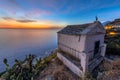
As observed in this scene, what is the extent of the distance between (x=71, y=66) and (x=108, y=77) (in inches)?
171

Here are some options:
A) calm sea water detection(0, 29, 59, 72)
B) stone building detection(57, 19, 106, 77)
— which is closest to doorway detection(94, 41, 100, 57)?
stone building detection(57, 19, 106, 77)

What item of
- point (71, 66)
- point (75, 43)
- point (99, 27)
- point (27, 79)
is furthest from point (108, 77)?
point (27, 79)

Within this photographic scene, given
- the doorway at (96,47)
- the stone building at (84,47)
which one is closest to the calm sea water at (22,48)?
the stone building at (84,47)

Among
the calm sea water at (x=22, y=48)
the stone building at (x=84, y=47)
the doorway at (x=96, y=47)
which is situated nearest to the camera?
the stone building at (x=84, y=47)

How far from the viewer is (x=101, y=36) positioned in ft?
41.0

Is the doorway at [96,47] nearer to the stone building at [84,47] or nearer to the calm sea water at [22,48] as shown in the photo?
the stone building at [84,47]

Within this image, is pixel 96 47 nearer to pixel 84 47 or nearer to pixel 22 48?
pixel 84 47

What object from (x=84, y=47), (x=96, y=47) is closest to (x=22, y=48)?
(x=96, y=47)

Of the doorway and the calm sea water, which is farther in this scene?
the calm sea water

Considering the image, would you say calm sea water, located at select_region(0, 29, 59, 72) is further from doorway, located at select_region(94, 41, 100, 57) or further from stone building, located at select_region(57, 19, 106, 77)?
doorway, located at select_region(94, 41, 100, 57)

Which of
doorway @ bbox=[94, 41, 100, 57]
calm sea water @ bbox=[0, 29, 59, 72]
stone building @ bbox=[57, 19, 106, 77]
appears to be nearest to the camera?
stone building @ bbox=[57, 19, 106, 77]

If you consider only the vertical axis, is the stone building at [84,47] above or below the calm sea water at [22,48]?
above

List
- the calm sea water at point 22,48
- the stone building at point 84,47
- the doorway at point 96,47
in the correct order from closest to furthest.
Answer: the stone building at point 84,47 < the doorway at point 96,47 < the calm sea water at point 22,48

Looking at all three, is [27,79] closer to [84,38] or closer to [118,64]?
[84,38]
